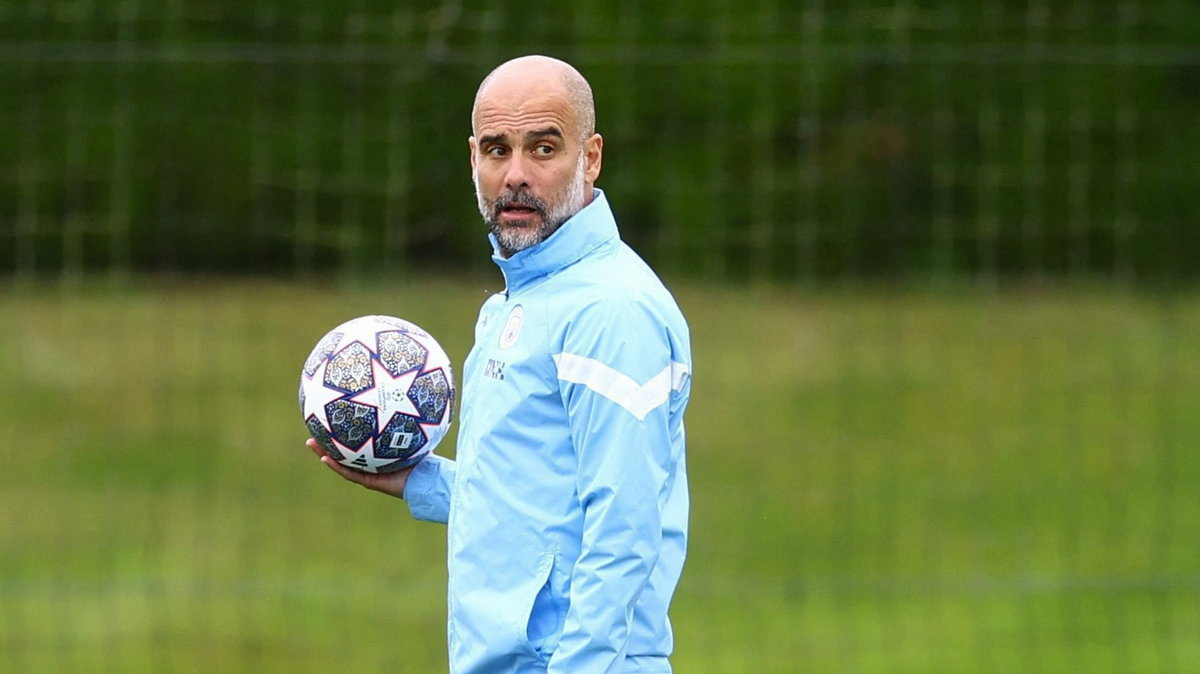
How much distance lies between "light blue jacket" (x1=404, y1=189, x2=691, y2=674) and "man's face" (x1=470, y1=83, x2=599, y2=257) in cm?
5

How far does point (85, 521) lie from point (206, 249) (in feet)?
4.40

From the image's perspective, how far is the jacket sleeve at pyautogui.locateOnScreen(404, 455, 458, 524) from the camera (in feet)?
12.0

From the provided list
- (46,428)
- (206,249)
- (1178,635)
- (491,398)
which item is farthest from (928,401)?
(491,398)

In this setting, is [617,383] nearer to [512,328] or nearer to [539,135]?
[512,328]

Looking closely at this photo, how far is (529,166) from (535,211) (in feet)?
0.26

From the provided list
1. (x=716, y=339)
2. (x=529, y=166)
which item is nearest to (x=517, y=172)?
(x=529, y=166)

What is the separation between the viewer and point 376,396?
363cm

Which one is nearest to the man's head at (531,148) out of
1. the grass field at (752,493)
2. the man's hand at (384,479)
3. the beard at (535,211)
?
the beard at (535,211)

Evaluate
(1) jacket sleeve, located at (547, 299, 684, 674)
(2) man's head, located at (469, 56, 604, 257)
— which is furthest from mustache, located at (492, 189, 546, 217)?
(1) jacket sleeve, located at (547, 299, 684, 674)

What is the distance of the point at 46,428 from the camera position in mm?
7809

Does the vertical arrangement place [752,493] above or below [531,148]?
below

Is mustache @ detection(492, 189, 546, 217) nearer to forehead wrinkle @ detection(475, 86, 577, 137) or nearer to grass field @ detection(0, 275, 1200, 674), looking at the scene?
forehead wrinkle @ detection(475, 86, 577, 137)

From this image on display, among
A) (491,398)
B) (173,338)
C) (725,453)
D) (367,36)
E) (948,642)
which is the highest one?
(367,36)

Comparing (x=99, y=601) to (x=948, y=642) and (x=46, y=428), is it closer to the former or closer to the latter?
(x=46, y=428)
